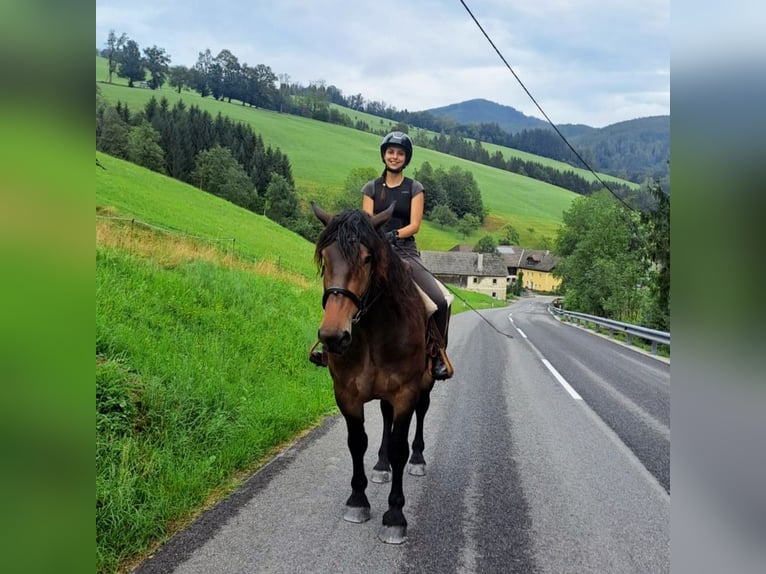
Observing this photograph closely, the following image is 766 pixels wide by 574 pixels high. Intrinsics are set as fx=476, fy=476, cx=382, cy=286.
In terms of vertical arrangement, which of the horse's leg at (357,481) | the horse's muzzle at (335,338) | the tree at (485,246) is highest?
the tree at (485,246)

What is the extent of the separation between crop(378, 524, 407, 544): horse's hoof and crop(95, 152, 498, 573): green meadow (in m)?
1.39

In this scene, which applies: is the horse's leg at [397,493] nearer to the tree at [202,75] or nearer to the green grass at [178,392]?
the green grass at [178,392]

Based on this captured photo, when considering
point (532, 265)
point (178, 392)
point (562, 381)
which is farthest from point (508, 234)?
point (178, 392)

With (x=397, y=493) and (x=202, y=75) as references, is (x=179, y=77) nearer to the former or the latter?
(x=202, y=75)

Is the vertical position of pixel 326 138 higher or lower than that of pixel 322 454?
higher

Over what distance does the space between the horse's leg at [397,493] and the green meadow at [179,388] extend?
4.64 ft

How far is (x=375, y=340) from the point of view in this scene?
365cm

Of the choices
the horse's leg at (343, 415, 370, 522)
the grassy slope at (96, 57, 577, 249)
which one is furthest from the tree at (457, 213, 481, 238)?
the horse's leg at (343, 415, 370, 522)

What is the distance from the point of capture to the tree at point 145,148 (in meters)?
51.4

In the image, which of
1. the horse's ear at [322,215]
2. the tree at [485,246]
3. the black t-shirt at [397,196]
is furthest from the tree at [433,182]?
the horse's ear at [322,215]
